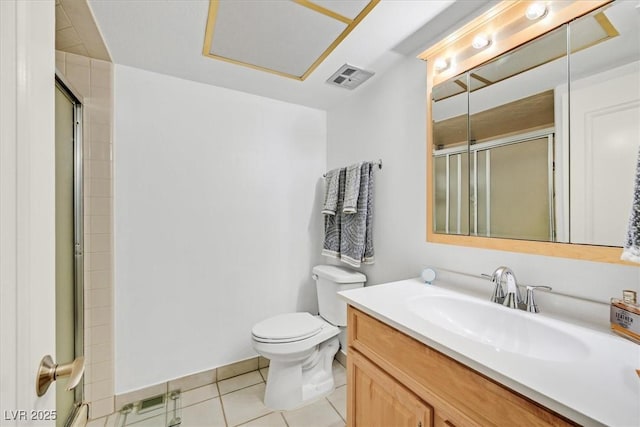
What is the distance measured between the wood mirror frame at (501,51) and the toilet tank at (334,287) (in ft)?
2.05

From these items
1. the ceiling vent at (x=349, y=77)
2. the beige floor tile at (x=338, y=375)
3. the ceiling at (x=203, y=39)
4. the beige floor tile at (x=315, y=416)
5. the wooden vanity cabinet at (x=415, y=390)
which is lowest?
the beige floor tile at (x=315, y=416)

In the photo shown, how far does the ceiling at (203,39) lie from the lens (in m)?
1.22

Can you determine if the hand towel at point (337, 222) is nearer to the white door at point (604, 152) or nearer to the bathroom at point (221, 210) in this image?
the bathroom at point (221, 210)

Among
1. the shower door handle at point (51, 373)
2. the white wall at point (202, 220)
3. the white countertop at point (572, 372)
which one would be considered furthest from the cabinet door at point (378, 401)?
the white wall at point (202, 220)

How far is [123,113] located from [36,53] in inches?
58.1

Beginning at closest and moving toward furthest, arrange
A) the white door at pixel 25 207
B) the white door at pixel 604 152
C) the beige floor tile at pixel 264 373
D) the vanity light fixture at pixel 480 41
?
the white door at pixel 25 207 → the white door at pixel 604 152 → the vanity light fixture at pixel 480 41 → the beige floor tile at pixel 264 373

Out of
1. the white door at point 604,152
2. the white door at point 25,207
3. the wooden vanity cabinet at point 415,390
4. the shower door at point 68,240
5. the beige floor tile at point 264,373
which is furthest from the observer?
the beige floor tile at point 264,373

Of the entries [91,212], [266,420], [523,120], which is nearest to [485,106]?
[523,120]

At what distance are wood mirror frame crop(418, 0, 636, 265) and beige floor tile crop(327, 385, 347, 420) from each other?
1.14m

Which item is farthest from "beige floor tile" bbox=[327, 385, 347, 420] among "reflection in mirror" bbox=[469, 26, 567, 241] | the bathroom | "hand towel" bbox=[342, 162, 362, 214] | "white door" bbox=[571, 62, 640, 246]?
"white door" bbox=[571, 62, 640, 246]

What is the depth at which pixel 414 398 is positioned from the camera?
2.88 feet

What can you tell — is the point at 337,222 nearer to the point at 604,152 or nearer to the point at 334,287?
the point at 334,287

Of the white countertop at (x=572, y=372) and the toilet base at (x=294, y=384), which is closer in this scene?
the white countertop at (x=572, y=372)

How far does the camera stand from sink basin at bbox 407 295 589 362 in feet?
2.77
